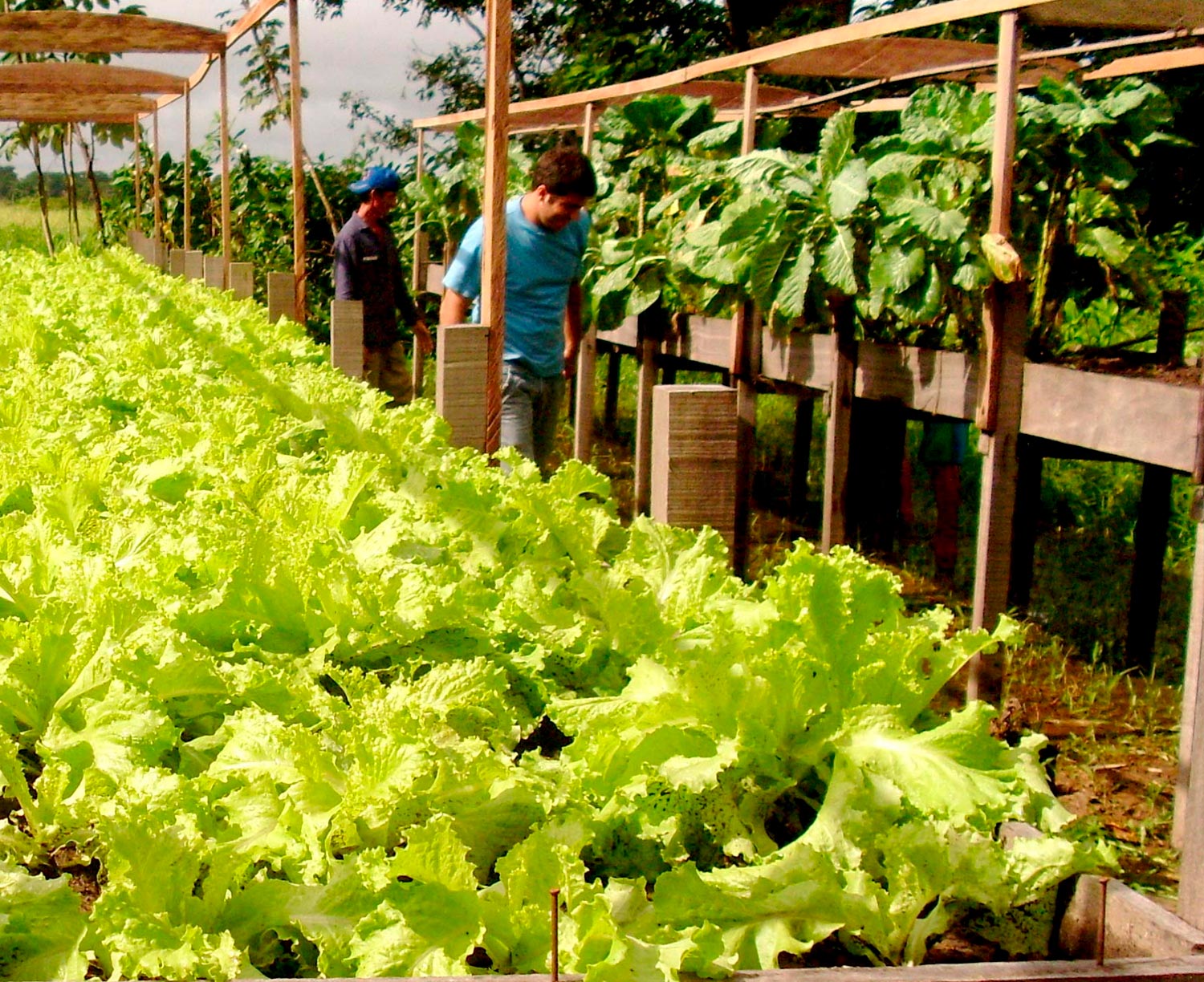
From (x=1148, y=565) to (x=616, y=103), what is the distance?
5.83m

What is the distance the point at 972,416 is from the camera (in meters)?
5.59

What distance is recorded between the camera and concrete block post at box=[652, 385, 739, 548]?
111 inches

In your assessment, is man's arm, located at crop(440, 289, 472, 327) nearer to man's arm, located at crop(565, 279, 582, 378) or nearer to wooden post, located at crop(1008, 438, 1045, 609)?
man's arm, located at crop(565, 279, 582, 378)

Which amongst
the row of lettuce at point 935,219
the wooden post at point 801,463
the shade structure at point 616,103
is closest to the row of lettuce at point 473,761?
the row of lettuce at point 935,219

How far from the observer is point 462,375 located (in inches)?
176

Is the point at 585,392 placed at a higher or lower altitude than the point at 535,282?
lower

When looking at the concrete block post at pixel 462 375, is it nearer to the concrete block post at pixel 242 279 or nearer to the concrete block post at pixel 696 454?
the concrete block post at pixel 696 454

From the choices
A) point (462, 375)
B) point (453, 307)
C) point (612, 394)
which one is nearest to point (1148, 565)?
point (453, 307)

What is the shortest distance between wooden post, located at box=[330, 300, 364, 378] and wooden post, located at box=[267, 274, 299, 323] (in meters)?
2.72

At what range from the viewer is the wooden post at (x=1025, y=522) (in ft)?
25.1

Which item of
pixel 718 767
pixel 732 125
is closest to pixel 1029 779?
pixel 718 767

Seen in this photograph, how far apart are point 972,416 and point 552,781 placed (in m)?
3.94

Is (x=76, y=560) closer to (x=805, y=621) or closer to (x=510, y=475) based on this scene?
(x=510, y=475)

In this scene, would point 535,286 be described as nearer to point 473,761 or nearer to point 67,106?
point 473,761
